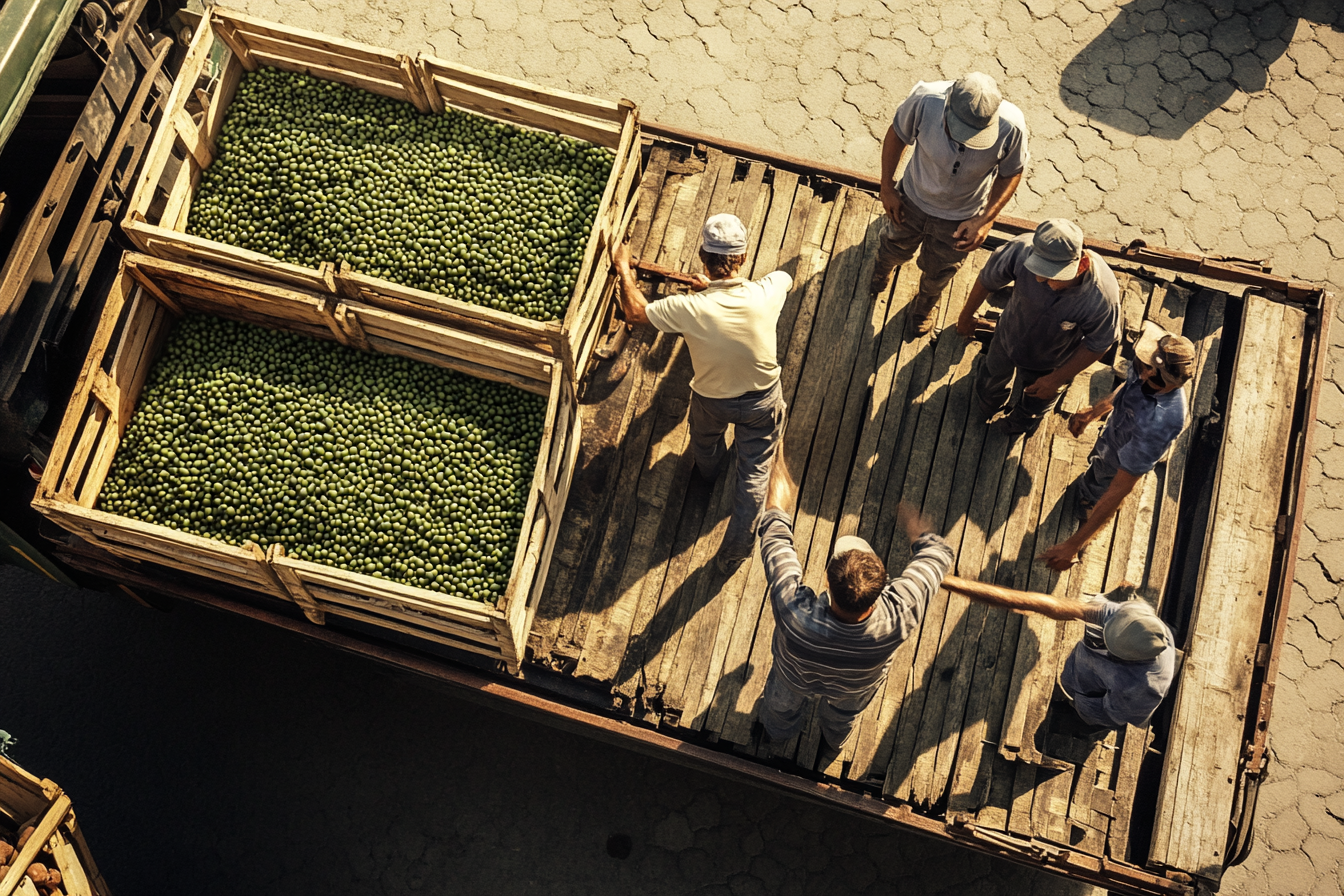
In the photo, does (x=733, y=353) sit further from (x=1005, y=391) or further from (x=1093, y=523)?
(x=1093, y=523)

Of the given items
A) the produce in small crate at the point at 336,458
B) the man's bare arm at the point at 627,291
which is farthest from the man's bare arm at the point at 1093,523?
the produce in small crate at the point at 336,458

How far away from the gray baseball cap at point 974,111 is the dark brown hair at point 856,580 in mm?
2569

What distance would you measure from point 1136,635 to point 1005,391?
177 cm

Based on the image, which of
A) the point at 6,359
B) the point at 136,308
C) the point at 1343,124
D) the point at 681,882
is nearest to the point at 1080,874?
the point at 681,882

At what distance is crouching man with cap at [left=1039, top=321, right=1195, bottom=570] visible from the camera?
473 centimetres

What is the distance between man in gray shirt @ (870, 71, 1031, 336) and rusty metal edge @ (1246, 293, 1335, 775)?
2421 mm

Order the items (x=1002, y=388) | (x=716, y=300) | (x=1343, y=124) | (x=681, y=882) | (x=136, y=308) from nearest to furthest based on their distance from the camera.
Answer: (x=716, y=300) < (x=136, y=308) < (x=1002, y=388) < (x=681, y=882) < (x=1343, y=124)

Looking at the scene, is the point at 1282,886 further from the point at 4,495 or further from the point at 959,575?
the point at 4,495

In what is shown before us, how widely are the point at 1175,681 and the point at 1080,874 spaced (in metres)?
1.31

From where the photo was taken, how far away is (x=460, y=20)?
8.56m

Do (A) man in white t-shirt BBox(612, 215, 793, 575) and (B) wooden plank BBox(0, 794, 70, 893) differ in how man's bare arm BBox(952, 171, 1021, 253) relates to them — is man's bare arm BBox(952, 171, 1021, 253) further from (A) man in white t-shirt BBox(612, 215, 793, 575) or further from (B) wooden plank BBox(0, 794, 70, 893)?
(B) wooden plank BBox(0, 794, 70, 893)

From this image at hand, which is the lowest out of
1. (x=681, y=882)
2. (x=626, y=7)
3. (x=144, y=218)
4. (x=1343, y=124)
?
(x=681, y=882)

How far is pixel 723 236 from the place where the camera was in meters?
4.79

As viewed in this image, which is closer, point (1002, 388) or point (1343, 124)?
point (1002, 388)
